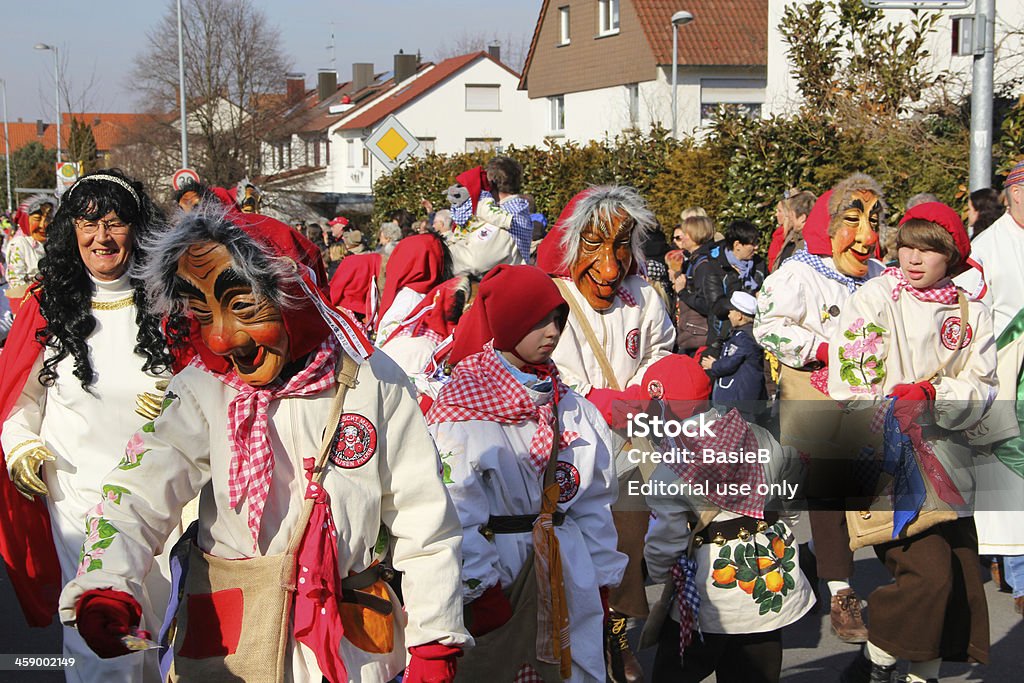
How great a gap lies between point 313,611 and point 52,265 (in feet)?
7.72

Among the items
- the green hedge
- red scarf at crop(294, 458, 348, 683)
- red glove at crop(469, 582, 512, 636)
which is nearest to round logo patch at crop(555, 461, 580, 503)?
red glove at crop(469, 582, 512, 636)

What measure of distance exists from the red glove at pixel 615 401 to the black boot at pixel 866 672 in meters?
1.39

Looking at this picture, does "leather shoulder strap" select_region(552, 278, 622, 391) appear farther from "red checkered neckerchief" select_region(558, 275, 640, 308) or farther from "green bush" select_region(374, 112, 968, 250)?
"green bush" select_region(374, 112, 968, 250)

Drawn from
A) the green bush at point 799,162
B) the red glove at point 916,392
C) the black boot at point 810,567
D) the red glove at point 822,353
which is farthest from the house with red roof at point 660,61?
the red glove at point 916,392

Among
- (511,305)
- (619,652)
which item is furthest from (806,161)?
(511,305)

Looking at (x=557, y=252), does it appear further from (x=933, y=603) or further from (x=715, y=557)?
(x=933, y=603)

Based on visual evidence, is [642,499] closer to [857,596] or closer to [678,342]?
[857,596]

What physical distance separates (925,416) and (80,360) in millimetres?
3334

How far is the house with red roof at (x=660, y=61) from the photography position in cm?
3694

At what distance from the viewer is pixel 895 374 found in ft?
17.9

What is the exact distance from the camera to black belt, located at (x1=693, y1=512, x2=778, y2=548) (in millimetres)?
4762

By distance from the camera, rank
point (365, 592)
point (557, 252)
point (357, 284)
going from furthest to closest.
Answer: point (357, 284)
point (557, 252)
point (365, 592)

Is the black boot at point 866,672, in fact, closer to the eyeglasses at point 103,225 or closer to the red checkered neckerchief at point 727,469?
the red checkered neckerchief at point 727,469

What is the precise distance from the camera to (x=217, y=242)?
319 centimetres
